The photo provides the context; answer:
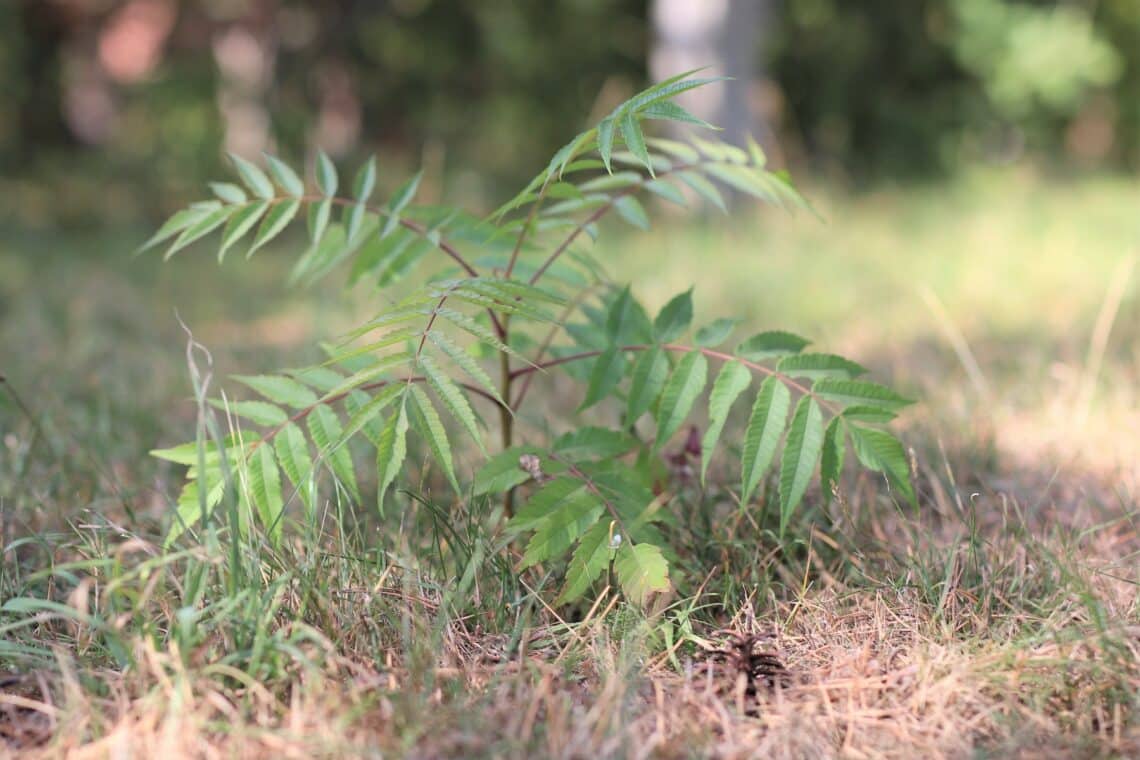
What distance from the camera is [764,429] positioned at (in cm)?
162

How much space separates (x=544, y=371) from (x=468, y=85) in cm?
942

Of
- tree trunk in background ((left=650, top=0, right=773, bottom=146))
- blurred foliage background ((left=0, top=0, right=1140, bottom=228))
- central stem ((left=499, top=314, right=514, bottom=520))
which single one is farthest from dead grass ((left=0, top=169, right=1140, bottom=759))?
blurred foliage background ((left=0, top=0, right=1140, bottom=228))

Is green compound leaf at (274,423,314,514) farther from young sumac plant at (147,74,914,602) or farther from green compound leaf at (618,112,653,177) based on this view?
green compound leaf at (618,112,653,177)

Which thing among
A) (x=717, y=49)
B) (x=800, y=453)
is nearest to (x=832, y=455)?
(x=800, y=453)

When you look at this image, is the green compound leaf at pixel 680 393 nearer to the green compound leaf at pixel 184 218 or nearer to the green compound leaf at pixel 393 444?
the green compound leaf at pixel 393 444

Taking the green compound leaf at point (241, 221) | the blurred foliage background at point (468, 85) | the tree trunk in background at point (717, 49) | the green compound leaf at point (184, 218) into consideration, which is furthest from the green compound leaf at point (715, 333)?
the blurred foliage background at point (468, 85)

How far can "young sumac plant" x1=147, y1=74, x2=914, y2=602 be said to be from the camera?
1523mm

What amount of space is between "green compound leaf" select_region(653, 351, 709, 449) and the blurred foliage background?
21.0 feet

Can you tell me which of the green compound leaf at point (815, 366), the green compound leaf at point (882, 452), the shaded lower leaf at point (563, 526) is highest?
the green compound leaf at point (815, 366)

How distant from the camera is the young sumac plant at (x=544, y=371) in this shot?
1523mm

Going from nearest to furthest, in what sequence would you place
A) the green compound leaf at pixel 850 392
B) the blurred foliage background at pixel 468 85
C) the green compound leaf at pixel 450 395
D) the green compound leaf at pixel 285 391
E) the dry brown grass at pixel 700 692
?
the dry brown grass at pixel 700 692, the green compound leaf at pixel 450 395, the green compound leaf at pixel 850 392, the green compound leaf at pixel 285 391, the blurred foliage background at pixel 468 85

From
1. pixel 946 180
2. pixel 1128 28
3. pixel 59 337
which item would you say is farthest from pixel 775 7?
pixel 59 337

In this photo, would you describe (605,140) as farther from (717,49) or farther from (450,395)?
(717,49)

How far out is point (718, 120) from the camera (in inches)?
283
